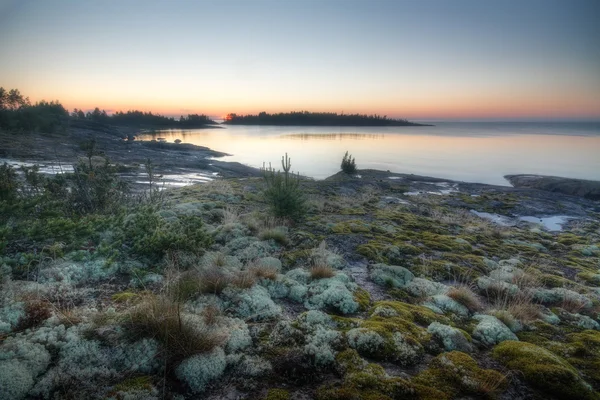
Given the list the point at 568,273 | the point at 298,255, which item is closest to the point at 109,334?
the point at 298,255

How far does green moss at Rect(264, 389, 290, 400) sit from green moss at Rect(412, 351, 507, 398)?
147cm

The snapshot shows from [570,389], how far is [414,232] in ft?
26.7

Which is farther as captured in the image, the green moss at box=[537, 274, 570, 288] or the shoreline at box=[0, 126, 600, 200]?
the shoreline at box=[0, 126, 600, 200]

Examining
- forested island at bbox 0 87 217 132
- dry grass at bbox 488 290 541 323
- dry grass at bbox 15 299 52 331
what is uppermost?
forested island at bbox 0 87 217 132

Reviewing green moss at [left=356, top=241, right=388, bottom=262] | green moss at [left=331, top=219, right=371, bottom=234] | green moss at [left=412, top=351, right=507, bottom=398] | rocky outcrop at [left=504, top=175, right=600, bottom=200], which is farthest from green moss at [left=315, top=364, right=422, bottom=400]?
rocky outcrop at [left=504, top=175, right=600, bottom=200]

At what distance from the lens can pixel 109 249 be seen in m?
5.92

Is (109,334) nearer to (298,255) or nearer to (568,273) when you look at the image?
(298,255)

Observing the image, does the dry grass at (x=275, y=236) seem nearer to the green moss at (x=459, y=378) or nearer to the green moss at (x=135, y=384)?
the green moss at (x=459, y=378)

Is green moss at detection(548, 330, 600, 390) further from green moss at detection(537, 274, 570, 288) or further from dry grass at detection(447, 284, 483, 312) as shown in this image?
green moss at detection(537, 274, 570, 288)

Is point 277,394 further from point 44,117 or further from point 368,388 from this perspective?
point 44,117

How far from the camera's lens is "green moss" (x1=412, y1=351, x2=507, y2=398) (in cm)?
332

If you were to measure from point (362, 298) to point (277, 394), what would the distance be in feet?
9.39

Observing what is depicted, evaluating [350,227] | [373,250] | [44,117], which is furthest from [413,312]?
[44,117]

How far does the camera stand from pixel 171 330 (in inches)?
137
